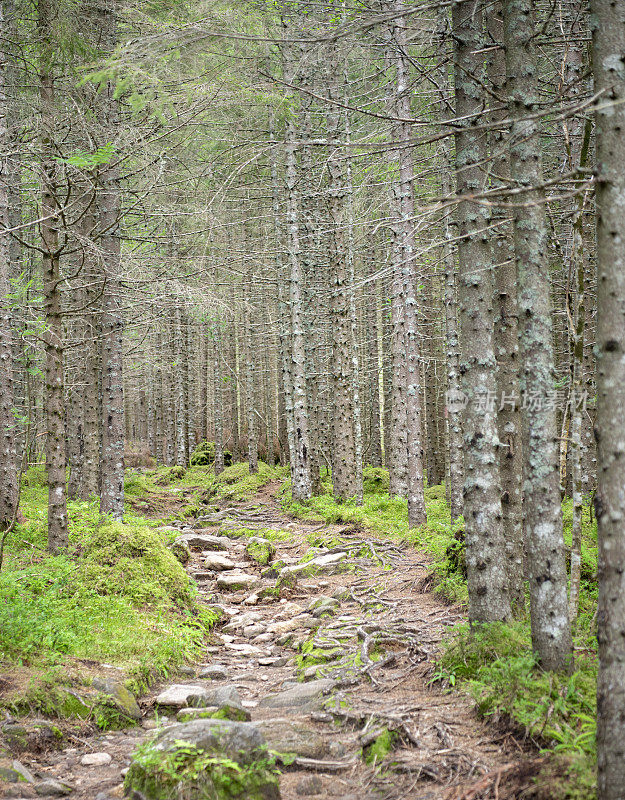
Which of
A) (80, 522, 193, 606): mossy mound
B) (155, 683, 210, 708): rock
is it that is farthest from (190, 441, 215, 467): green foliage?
(155, 683, 210, 708): rock

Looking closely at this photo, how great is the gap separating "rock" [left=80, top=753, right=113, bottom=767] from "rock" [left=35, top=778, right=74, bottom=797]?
0.43m

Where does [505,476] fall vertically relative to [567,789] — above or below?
above

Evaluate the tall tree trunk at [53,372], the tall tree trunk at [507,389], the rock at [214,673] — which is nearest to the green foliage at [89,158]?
the tall tree trunk at [53,372]

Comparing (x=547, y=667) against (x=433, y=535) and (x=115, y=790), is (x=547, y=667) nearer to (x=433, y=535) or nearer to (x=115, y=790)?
(x=115, y=790)

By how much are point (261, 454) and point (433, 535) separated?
16.3 meters

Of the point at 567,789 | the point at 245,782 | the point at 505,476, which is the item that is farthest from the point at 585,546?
the point at 245,782

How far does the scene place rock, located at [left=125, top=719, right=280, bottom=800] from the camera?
335 cm

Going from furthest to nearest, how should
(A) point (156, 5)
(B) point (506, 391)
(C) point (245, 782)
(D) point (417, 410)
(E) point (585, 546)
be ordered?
(D) point (417, 410) < (A) point (156, 5) < (E) point (585, 546) < (B) point (506, 391) < (C) point (245, 782)

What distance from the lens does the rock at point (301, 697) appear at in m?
4.87

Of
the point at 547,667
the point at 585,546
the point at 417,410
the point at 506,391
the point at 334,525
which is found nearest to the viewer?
the point at 547,667

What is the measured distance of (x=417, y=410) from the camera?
11.8m

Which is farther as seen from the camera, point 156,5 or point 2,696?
point 156,5

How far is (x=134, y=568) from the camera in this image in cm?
745

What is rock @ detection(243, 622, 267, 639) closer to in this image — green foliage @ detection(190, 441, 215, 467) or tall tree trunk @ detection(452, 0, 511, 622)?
tall tree trunk @ detection(452, 0, 511, 622)
